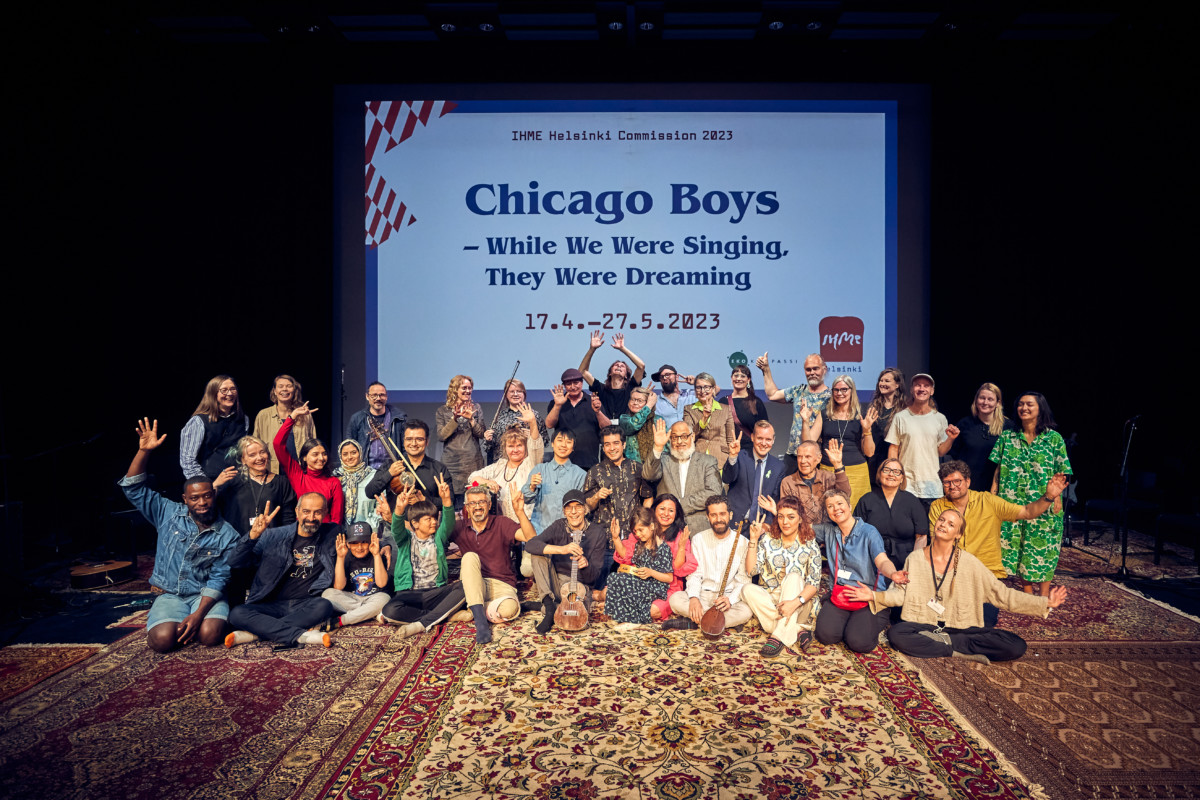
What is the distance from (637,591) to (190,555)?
2.43 metres

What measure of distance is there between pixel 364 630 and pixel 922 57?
6.49 metres

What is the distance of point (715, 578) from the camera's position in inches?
170

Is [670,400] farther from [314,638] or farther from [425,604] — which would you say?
[314,638]

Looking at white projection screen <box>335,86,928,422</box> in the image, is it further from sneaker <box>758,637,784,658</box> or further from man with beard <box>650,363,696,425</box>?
sneaker <box>758,637,784,658</box>

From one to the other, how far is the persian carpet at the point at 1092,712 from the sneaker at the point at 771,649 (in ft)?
2.16

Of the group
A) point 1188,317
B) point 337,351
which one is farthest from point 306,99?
point 1188,317

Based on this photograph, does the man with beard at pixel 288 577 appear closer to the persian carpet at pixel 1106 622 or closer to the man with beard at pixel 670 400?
the man with beard at pixel 670 400

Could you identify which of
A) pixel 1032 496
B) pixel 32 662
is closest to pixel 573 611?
pixel 32 662

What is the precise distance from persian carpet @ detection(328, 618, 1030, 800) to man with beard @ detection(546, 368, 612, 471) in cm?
182

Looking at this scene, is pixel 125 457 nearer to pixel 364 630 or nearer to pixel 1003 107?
pixel 364 630

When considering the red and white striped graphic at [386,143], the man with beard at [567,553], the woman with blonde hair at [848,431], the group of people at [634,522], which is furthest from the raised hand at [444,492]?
the red and white striped graphic at [386,143]

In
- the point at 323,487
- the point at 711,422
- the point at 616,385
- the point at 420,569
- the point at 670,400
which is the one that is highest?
the point at 616,385

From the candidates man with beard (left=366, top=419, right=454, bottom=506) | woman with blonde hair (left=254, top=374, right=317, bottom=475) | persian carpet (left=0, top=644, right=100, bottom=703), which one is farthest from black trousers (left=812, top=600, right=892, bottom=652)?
persian carpet (left=0, top=644, right=100, bottom=703)

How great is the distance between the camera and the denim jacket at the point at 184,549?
4.08 meters
